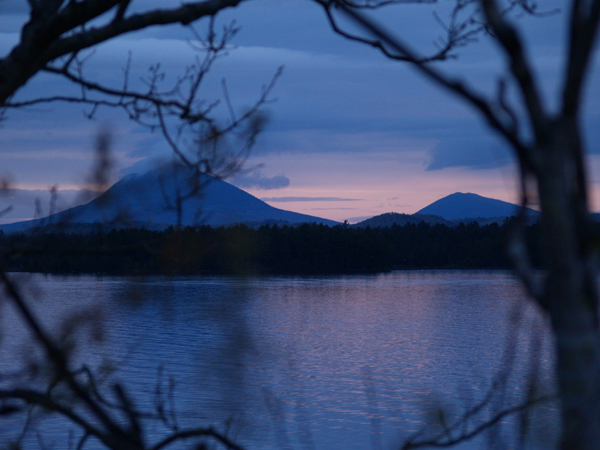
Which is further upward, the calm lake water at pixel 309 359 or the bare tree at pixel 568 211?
the bare tree at pixel 568 211

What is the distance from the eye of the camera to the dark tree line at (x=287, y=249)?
10.5 feet

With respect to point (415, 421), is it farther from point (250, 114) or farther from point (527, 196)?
point (527, 196)

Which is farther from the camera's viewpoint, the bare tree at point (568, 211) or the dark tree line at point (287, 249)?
the dark tree line at point (287, 249)

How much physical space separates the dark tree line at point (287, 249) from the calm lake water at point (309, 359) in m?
0.24

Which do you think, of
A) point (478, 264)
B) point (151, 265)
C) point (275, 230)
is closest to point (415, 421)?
point (151, 265)

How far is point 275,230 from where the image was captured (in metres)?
88.5

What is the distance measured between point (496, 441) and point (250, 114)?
7.33 feet

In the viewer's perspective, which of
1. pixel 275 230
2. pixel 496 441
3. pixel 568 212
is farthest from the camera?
pixel 275 230

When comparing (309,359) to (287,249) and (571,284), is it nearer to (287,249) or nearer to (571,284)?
(571,284)

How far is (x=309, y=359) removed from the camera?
2369 cm

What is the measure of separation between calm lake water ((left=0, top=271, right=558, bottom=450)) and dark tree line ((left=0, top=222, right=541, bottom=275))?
237mm

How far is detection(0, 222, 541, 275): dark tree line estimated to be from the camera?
3.20 meters

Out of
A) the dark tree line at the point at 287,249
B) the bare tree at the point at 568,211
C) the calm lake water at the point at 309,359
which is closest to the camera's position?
the bare tree at the point at 568,211

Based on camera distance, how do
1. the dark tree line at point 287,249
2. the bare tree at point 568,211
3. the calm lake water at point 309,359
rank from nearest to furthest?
the bare tree at point 568,211 < the dark tree line at point 287,249 < the calm lake water at point 309,359
